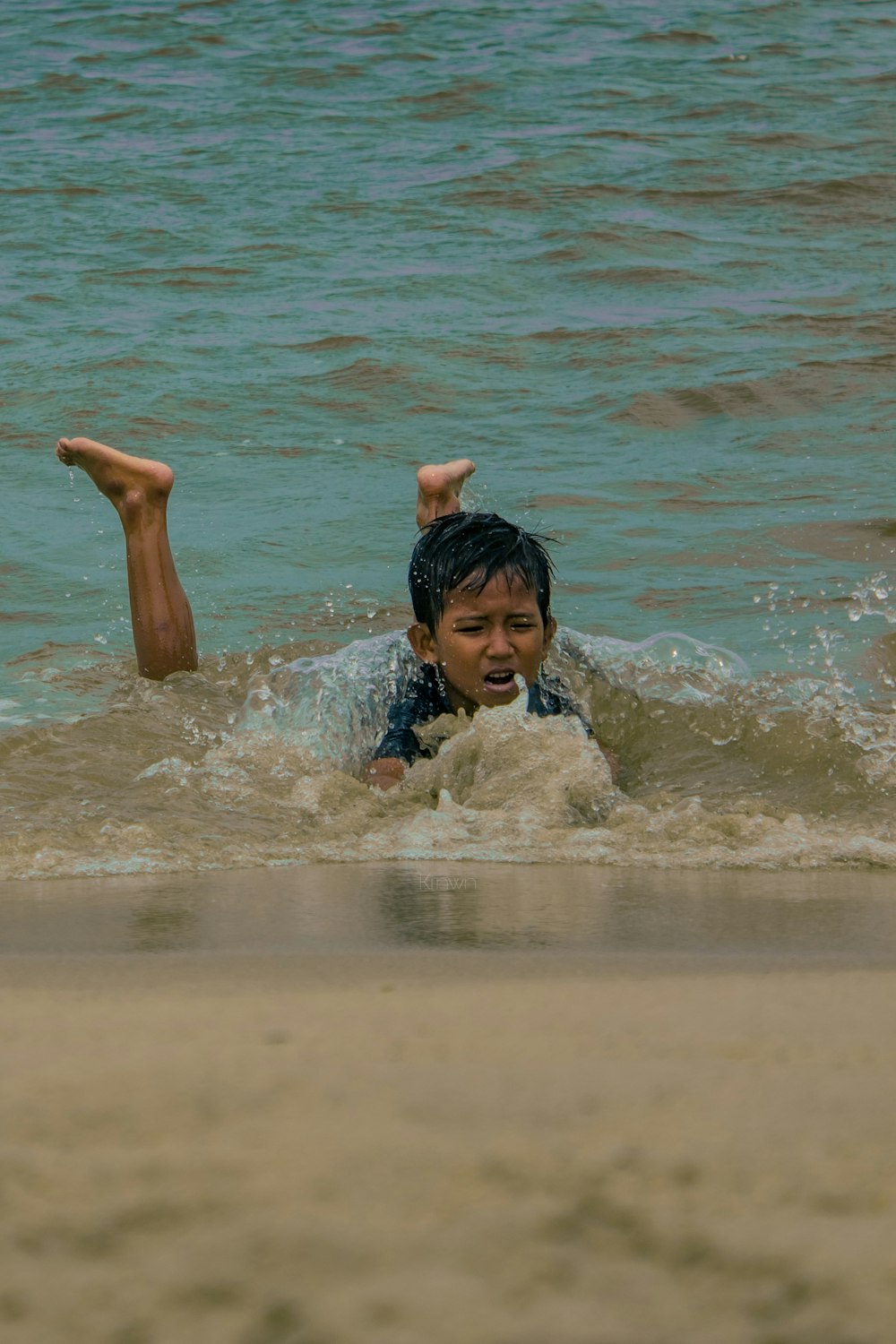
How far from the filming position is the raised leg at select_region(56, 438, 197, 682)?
5328 mm

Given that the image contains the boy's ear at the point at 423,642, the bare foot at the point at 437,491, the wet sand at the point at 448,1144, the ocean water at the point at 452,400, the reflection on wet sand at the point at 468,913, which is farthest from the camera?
the bare foot at the point at 437,491

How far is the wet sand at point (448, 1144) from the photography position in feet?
3.98

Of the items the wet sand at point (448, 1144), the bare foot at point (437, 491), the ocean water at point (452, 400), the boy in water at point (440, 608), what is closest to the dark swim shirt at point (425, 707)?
the boy in water at point (440, 608)

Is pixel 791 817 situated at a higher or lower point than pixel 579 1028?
lower

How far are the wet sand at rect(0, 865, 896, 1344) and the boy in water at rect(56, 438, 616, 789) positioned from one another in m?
2.35

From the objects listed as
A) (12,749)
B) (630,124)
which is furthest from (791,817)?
(630,124)

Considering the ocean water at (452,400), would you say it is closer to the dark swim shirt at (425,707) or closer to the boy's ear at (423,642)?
the dark swim shirt at (425,707)

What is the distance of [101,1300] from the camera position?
123 cm

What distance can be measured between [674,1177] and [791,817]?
90.7 inches

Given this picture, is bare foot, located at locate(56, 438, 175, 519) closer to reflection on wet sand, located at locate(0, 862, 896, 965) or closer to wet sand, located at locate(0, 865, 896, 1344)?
reflection on wet sand, located at locate(0, 862, 896, 965)

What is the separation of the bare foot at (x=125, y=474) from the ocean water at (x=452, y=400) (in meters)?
0.64

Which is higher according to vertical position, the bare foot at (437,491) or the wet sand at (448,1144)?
the wet sand at (448,1144)

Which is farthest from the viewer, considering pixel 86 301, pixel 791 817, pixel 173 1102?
pixel 86 301

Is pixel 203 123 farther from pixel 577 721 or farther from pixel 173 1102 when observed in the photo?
pixel 173 1102
